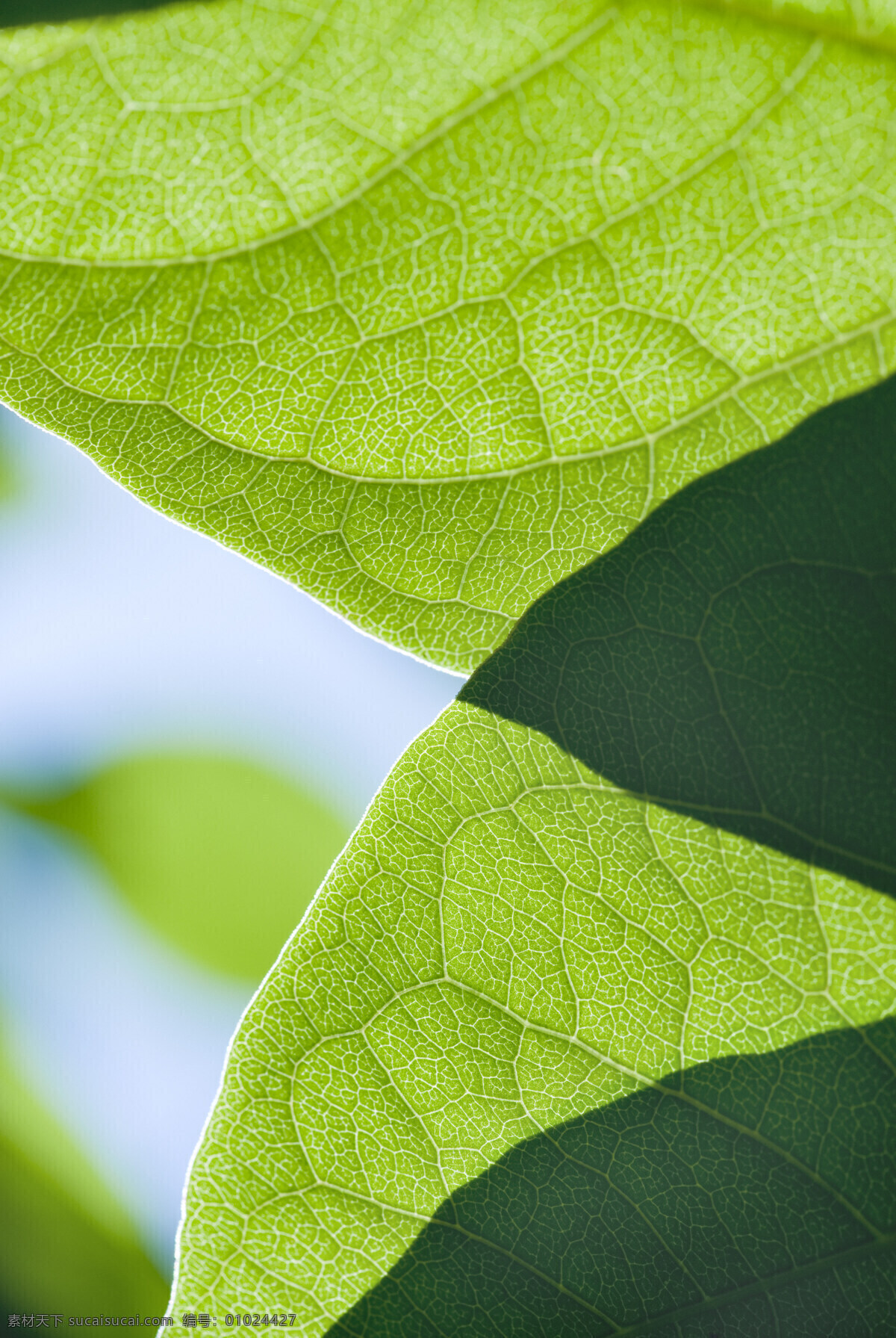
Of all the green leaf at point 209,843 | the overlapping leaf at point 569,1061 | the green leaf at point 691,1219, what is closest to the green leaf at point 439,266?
the overlapping leaf at point 569,1061

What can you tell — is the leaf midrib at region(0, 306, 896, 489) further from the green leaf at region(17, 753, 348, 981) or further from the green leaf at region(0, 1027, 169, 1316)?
the green leaf at region(0, 1027, 169, 1316)

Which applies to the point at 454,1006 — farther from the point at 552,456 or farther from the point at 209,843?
Result: the point at 209,843

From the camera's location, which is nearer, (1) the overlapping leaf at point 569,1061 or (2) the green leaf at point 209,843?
(1) the overlapping leaf at point 569,1061

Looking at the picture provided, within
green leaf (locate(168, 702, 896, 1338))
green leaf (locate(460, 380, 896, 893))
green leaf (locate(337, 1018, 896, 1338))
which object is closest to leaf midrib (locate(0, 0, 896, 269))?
green leaf (locate(460, 380, 896, 893))

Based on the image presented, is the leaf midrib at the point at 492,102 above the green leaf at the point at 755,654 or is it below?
above

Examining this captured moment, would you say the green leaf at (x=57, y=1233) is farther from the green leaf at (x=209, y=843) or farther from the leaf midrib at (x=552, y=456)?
the leaf midrib at (x=552, y=456)

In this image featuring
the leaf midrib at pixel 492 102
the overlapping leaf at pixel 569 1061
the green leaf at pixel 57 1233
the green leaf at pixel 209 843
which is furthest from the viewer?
the green leaf at pixel 209 843

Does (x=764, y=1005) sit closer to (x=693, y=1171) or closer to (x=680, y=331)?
(x=693, y=1171)
